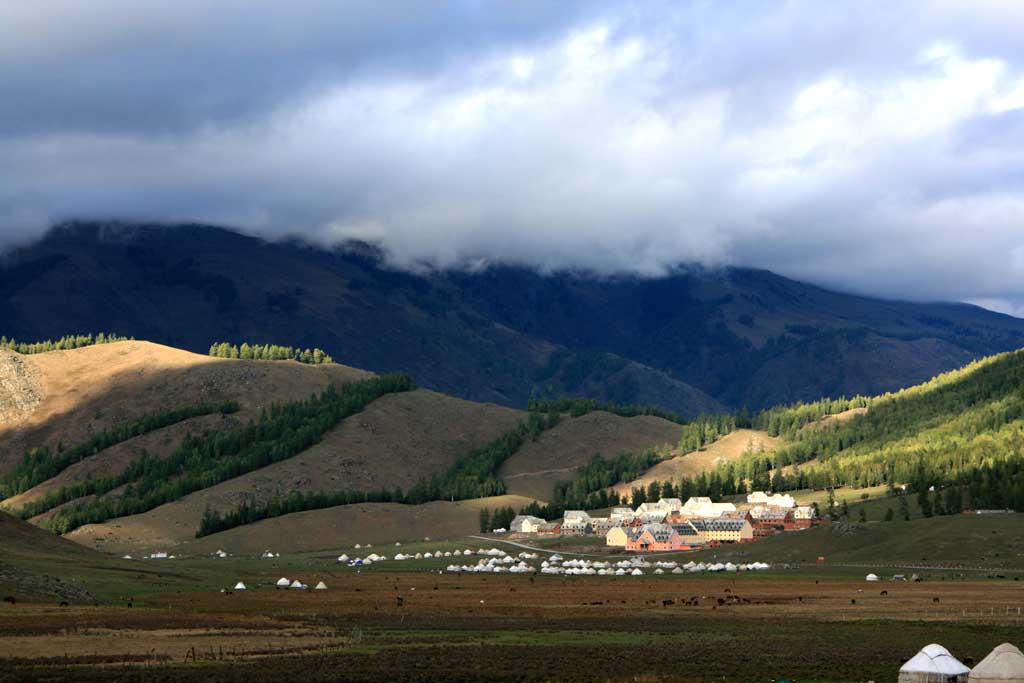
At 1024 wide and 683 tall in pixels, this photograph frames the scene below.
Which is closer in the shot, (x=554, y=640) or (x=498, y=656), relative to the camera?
(x=498, y=656)

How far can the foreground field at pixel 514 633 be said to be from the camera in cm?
8844

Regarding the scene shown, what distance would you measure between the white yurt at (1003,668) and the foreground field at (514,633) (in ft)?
41.2

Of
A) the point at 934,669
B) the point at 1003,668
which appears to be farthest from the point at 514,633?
the point at 1003,668

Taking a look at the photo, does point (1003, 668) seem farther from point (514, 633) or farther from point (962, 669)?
point (514, 633)

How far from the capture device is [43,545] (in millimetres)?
190625

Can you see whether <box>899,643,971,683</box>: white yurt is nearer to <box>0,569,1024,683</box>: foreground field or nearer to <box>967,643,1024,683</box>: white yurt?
<box>967,643,1024,683</box>: white yurt

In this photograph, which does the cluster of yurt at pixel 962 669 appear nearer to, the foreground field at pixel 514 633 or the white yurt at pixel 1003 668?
the white yurt at pixel 1003 668

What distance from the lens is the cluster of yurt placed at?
7181 centimetres

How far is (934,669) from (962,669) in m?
1.52

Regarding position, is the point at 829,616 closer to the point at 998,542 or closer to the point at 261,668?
the point at 261,668

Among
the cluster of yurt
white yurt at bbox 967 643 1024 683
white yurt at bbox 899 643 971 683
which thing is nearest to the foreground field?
white yurt at bbox 899 643 971 683

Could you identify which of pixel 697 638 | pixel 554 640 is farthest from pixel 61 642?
pixel 697 638

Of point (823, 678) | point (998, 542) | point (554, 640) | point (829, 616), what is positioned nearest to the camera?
point (823, 678)

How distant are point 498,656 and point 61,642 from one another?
31143 millimetres
